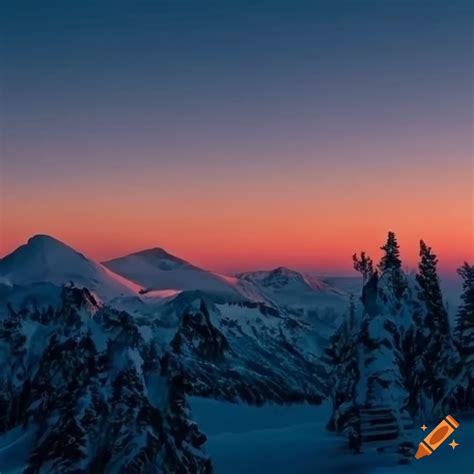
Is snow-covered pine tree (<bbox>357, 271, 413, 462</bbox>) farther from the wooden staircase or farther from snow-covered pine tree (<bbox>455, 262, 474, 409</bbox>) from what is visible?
snow-covered pine tree (<bbox>455, 262, 474, 409</bbox>)

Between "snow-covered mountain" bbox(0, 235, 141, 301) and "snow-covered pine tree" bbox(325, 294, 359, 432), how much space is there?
11162cm

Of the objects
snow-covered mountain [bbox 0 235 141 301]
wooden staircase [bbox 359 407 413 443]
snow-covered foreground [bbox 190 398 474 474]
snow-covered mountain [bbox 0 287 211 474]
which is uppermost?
snow-covered mountain [bbox 0 235 141 301]

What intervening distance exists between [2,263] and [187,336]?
6943cm

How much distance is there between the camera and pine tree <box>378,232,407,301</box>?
47.2 metres

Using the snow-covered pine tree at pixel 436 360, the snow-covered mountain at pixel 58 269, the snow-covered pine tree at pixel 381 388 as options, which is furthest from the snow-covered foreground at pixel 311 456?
the snow-covered mountain at pixel 58 269

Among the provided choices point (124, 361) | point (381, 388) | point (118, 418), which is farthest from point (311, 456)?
point (124, 361)

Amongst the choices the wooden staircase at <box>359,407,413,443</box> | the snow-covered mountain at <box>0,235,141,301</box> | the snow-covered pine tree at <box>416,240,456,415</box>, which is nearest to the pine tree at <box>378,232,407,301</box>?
the snow-covered pine tree at <box>416,240,456,415</box>

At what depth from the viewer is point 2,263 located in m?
167

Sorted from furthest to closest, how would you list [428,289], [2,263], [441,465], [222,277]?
[222,277] < [2,263] < [428,289] < [441,465]

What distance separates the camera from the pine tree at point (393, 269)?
47.2 m

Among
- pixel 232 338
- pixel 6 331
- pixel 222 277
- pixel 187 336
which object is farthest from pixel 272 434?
pixel 222 277

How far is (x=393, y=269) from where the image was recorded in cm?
4916

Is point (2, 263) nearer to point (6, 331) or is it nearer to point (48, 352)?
point (6, 331)

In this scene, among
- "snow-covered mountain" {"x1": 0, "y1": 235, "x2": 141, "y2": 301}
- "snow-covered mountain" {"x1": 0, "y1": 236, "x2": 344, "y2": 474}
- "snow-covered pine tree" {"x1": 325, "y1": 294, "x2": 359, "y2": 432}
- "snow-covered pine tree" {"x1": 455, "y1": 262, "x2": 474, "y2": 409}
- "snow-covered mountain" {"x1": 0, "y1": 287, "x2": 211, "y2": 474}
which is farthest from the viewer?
"snow-covered mountain" {"x1": 0, "y1": 235, "x2": 141, "y2": 301}
